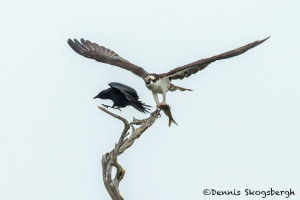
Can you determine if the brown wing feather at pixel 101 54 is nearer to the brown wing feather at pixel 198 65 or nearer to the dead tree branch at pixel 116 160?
the brown wing feather at pixel 198 65

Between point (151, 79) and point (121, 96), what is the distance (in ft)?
4.88

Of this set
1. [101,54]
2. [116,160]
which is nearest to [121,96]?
[116,160]

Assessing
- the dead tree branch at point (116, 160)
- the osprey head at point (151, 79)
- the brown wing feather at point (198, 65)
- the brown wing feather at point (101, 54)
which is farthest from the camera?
the brown wing feather at point (101, 54)

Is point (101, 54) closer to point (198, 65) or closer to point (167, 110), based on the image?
point (198, 65)

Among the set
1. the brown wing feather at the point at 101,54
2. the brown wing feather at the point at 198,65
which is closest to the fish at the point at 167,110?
the brown wing feather at the point at 198,65

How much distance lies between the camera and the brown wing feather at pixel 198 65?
45.6 ft

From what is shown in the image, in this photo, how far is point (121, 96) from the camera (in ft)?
42.0

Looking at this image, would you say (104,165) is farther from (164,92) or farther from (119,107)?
(164,92)

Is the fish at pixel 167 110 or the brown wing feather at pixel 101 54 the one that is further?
the brown wing feather at pixel 101 54

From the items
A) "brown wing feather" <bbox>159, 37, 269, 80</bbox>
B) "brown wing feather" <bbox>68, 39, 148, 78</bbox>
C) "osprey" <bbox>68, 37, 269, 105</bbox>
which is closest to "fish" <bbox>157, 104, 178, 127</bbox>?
"osprey" <bbox>68, 37, 269, 105</bbox>

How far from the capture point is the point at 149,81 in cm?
1416

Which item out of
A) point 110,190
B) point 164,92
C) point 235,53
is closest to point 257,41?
point 235,53

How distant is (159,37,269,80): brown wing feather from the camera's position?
45.6 ft

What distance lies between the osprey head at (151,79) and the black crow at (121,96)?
1.23 m
